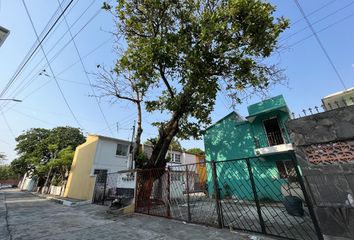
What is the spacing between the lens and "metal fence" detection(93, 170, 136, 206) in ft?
30.5

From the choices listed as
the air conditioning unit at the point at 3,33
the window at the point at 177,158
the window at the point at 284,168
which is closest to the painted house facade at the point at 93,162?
the window at the point at 177,158

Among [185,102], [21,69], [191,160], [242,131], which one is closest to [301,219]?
[185,102]

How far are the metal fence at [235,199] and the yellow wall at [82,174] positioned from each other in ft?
25.0

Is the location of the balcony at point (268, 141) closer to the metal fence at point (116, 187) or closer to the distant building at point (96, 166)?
the distant building at point (96, 166)

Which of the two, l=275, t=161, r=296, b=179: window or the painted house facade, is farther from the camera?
the painted house facade

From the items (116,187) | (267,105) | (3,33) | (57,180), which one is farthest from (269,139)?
(57,180)

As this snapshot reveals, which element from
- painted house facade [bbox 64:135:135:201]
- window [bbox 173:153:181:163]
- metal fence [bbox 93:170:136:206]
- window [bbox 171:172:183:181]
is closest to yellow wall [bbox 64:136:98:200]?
painted house facade [bbox 64:135:135:201]

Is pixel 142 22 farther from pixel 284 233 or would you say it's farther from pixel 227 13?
pixel 284 233

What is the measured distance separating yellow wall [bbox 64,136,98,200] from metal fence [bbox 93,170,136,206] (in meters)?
0.74

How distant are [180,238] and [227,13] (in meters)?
8.16

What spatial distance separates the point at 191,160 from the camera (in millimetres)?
28219

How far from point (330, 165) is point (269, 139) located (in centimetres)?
1032

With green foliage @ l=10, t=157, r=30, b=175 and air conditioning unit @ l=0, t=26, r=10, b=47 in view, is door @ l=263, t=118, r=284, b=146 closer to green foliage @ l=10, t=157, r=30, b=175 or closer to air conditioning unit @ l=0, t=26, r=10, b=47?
air conditioning unit @ l=0, t=26, r=10, b=47

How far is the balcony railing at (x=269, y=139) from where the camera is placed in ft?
40.9
